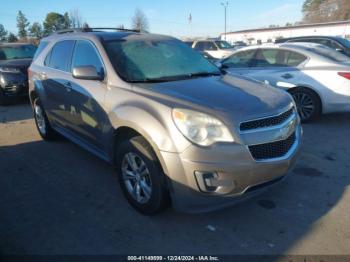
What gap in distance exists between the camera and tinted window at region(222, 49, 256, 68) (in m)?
7.61

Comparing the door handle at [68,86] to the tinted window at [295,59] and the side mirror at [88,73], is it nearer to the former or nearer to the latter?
the side mirror at [88,73]

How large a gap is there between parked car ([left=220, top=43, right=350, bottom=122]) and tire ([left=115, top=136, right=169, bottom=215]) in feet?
10.7

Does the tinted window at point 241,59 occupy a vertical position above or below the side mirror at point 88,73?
below

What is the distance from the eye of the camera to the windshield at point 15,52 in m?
11.0

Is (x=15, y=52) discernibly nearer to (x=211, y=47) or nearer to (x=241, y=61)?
(x=241, y=61)

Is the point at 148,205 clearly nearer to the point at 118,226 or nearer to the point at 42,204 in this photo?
the point at 118,226

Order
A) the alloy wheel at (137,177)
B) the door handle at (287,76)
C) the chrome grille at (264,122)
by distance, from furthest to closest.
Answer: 1. the door handle at (287,76)
2. the alloy wheel at (137,177)
3. the chrome grille at (264,122)

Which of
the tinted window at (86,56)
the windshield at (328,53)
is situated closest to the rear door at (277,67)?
the windshield at (328,53)

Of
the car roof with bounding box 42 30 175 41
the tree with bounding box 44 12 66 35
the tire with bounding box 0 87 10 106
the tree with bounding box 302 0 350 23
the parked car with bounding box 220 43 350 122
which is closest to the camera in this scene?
the car roof with bounding box 42 30 175 41

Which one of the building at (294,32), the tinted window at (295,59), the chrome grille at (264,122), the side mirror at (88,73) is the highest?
the side mirror at (88,73)

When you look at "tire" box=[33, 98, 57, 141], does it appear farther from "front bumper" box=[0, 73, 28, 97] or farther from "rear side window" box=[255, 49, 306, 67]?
"rear side window" box=[255, 49, 306, 67]

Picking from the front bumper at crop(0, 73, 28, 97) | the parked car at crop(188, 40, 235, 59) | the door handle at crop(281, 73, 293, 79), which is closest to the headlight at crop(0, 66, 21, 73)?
the front bumper at crop(0, 73, 28, 97)

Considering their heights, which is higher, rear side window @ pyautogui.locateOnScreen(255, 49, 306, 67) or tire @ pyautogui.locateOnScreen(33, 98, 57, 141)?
rear side window @ pyautogui.locateOnScreen(255, 49, 306, 67)

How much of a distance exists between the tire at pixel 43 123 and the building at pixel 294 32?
42017mm
